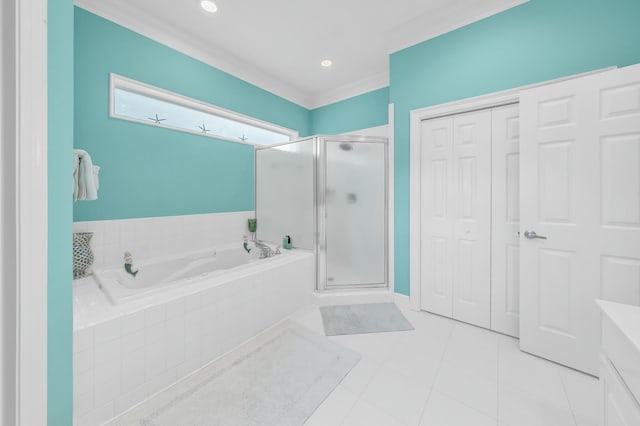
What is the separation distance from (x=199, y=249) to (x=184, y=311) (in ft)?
4.36

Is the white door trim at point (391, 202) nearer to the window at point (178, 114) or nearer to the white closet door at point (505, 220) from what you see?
the white closet door at point (505, 220)

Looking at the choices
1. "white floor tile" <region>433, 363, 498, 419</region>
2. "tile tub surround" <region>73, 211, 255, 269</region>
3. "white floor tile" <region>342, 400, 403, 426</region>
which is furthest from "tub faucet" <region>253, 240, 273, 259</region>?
"white floor tile" <region>433, 363, 498, 419</region>

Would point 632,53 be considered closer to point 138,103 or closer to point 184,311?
point 184,311

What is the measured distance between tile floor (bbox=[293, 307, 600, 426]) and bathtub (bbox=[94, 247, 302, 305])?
1080 millimetres

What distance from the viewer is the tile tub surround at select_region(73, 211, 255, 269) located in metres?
2.09

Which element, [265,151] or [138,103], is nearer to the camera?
[138,103]

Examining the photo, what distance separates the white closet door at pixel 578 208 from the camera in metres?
1.47

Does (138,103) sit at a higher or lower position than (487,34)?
lower

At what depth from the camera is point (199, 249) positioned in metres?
2.77

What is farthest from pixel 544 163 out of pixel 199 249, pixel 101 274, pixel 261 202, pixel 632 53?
pixel 101 274

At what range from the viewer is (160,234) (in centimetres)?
246

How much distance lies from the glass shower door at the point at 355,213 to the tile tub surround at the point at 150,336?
3.05 ft

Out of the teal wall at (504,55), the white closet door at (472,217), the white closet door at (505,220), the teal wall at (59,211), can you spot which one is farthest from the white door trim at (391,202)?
the teal wall at (59,211)
